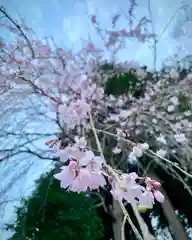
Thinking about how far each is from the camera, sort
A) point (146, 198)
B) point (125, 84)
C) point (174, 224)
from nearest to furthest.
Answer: point (146, 198)
point (174, 224)
point (125, 84)

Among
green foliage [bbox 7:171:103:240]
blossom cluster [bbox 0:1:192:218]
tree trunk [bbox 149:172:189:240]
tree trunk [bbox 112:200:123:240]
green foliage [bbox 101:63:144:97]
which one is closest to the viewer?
blossom cluster [bbox 0:1:192:218]

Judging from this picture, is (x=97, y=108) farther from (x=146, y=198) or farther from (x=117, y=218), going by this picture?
(x=146, y=198)

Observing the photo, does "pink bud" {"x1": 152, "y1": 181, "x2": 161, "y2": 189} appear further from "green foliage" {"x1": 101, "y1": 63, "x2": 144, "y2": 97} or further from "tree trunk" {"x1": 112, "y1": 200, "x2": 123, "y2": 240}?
"green foliage" {"x1": 101, "y1": 63, "x2": 144, "y2": 97}

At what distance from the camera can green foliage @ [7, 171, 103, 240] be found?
1.82 meters

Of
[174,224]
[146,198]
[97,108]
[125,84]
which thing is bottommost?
[146,198]

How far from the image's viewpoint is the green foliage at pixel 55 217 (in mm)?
1823

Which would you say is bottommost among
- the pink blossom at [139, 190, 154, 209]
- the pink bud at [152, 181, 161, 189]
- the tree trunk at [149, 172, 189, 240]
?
the pink blossom at [139, 190, 154, 209]

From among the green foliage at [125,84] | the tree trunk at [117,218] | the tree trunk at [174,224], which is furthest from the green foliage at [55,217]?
the green foliage at [125,84]

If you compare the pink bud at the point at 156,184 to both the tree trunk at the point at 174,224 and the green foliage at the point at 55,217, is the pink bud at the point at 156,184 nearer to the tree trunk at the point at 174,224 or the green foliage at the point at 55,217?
the green foliage at the point at 55,217

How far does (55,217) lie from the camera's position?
1.90 meters

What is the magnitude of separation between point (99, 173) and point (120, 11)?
5.77ft

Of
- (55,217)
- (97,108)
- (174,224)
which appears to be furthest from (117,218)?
(97,108)

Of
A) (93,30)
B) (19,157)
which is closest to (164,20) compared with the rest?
(93,30)

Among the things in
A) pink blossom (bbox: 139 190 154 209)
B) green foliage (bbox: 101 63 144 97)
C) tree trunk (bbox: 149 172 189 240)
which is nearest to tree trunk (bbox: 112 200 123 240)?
tree trunk (bbox: 149 172 189 240)
